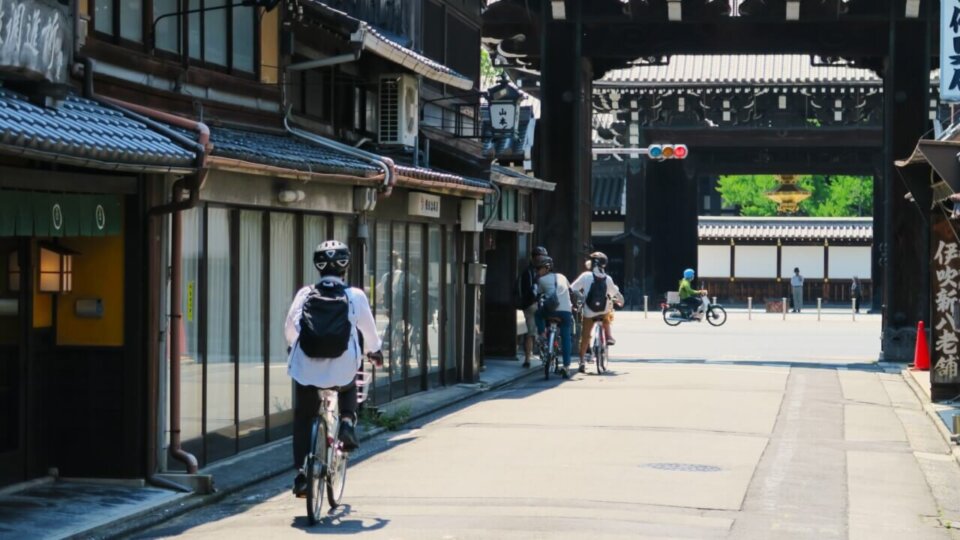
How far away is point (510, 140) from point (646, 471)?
15.8 meters

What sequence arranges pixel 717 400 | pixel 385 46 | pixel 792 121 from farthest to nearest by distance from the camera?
pixel 792 121, pixel 717 400, pixel 385 46

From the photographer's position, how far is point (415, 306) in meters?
22.5

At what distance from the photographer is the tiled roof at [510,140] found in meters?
28.7

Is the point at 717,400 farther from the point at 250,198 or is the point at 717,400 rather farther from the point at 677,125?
the point at 677,125

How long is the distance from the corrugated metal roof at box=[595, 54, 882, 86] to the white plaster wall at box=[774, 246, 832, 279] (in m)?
21.0

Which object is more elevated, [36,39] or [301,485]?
[36,39]

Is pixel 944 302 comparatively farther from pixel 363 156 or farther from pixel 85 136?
pixel 85 136

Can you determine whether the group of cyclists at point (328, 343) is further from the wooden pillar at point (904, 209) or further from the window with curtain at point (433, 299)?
the wooden pillar at point (904, 209)

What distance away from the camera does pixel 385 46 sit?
20328 millimetres

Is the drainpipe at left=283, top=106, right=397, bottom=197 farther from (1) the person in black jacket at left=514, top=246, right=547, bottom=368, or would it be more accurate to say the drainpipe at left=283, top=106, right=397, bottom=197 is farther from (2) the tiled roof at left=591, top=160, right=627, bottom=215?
(2) the tiled roof at left=591, top=160, right=627, bottom=215

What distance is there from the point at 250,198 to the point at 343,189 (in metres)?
2.93

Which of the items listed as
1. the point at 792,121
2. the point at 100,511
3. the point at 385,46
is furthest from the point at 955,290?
the point at 792,121

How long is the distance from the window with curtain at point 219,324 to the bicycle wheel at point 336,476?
9.70 feet

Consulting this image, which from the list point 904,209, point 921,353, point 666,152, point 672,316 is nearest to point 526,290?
point 921,353
